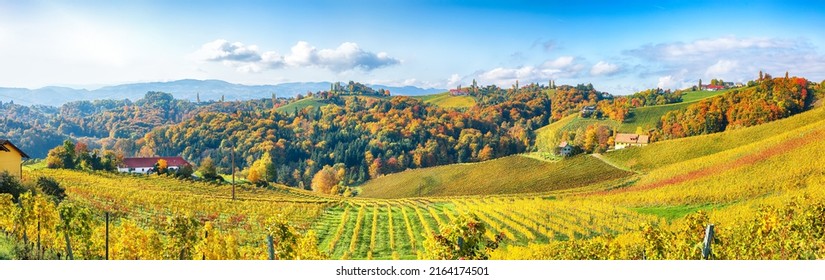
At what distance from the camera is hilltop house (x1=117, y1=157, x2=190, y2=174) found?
721cm

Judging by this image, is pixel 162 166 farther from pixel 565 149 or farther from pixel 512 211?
pixel 565 149

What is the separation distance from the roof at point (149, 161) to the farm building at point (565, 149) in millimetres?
5257

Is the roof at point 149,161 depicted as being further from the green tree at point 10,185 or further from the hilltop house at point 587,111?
the hilltop house at point 587,111

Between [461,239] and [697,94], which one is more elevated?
[697,94]

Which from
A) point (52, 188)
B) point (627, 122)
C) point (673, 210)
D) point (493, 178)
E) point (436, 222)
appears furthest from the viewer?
point (627, 122)

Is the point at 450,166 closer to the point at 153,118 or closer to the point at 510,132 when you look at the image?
the point at 510,132

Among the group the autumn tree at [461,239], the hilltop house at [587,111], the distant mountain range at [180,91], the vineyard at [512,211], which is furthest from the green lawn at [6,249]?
the hilltop house at [587,111]

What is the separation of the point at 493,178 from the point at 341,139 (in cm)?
236

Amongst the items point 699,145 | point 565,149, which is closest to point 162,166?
point 565,149

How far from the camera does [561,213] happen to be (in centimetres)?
697

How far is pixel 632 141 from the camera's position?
764 centimetres

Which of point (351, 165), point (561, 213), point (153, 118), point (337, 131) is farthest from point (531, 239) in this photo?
point (153, 118)

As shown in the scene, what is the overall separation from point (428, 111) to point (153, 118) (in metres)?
4.09

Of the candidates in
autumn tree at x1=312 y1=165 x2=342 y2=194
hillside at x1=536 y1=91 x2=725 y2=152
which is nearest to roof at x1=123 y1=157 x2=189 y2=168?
autumn tree at x1=312 y1=165 x2=342 y2=194
